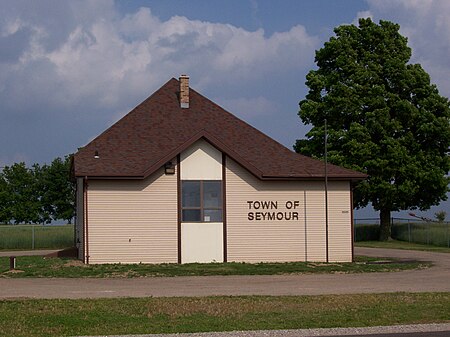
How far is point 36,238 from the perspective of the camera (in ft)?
167

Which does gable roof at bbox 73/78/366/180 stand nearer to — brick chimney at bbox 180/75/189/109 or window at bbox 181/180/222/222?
brick chimney at bbox 180/75/189/109

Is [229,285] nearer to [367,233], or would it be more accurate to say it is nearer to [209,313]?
[209,313]

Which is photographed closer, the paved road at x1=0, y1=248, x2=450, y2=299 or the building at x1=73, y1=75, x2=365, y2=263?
the paved road at x1=0, y1=248, x2=450, y2=299

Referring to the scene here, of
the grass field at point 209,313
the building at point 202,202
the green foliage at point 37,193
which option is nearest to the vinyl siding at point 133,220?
the building at point 202,202

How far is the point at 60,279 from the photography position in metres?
25.2

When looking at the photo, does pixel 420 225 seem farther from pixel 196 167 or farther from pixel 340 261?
pixel 196 167

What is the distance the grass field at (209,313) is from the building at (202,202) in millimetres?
12463

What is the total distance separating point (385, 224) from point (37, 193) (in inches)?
1232

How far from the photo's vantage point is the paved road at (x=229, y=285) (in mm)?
20750

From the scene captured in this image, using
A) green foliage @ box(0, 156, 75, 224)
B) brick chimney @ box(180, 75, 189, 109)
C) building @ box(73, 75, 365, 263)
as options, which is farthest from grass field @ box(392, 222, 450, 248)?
green foliage @ box(0, 156, 75, 224)

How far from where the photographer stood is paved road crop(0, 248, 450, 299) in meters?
20.8

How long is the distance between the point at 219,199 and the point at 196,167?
162cm

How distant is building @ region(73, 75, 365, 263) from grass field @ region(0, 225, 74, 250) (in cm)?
1794

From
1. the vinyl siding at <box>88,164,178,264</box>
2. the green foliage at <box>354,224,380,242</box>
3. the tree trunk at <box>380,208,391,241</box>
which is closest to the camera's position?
the vinyl siding at <box>88,164,178,264</box>
